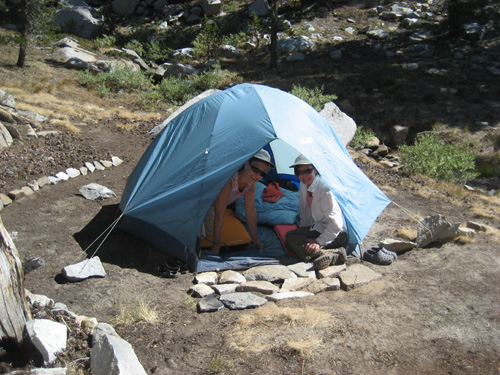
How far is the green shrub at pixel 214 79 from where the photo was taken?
13406 mm

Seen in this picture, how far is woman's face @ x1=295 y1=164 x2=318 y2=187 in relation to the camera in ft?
17.8

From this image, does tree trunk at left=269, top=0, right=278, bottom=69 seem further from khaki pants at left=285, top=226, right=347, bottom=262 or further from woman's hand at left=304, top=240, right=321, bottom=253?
woman's hand at left=304, top=240, right=321, bottom=253

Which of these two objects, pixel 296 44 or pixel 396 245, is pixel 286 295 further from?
pixel 296 44

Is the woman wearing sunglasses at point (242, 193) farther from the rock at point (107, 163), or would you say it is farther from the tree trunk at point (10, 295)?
the rock at point (107, 163)

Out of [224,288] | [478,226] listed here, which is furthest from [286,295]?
[478,226]

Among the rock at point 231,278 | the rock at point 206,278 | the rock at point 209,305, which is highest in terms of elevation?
the rock at point 209,305

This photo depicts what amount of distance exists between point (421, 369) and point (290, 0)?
1779 cm

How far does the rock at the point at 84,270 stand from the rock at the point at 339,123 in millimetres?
6219

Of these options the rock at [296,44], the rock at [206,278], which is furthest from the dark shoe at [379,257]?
the rock at [296,44]

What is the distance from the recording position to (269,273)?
5.16 metres

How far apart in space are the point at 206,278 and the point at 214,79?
930 cm

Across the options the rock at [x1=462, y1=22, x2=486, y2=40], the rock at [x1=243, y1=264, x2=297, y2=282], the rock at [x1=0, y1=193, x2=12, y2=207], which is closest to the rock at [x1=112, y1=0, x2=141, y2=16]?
the rock at [x1=462, y1=22, x2=486, y2=40]

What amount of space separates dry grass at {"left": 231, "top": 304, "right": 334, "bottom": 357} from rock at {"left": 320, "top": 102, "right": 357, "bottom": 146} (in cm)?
610

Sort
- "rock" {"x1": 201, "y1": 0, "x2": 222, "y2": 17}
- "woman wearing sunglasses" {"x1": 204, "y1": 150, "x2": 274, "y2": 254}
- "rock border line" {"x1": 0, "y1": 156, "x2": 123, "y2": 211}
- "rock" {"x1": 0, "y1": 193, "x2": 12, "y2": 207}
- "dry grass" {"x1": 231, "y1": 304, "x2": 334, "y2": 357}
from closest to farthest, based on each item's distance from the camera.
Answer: "dry grass" {"x1": 231, "y1": 304, "x2": 334, "y2": 357}, "woman wearing sunglasses" {"x1": 204, "y1": 150, "x2": 274, "y2": 254}, "rock" {"x1": 0, "y1": 193, "x2": 12, "y2": 207}, "rock border line" {"x1": 0, "y1": 156, "x2": 123, "y2": 211}, "rock" {"x1": 201, "y1": 0, "x2": 222, "y2": 17}
